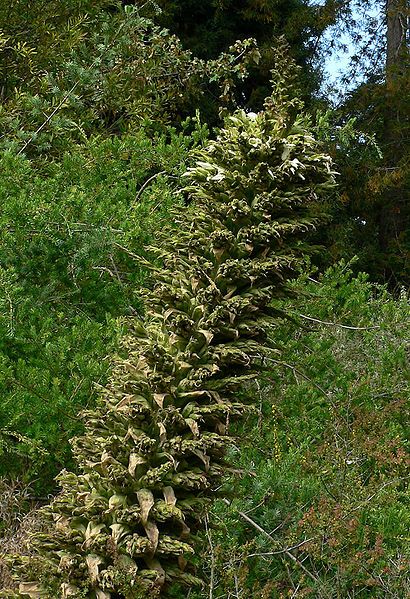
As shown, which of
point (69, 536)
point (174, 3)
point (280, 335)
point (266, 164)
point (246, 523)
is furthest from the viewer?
point (174, 3)

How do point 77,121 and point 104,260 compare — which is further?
point 77,121

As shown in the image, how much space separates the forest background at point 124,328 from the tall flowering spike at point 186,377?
0.27 m

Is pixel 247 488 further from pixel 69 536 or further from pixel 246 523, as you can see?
pixel 69 536

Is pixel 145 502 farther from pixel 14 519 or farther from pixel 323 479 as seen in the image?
pixel 323 479

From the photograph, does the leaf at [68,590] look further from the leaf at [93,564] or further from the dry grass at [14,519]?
the dry grass at [14,519]

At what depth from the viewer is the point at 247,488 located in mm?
3859

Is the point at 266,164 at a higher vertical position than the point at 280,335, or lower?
higher

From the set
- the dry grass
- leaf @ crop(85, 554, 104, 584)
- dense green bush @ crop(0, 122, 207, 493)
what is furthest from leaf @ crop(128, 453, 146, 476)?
dense green bush @ crop(0, 122, 207, 493)

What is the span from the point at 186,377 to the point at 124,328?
62.0 inches

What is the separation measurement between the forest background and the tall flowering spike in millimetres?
269

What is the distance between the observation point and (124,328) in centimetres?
434

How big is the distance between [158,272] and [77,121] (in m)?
4.14

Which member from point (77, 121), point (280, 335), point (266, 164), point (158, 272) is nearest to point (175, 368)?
point (158, 272)

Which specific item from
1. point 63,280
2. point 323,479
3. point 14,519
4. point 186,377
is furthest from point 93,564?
point 63,280
